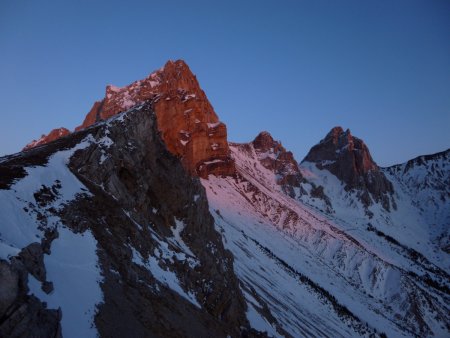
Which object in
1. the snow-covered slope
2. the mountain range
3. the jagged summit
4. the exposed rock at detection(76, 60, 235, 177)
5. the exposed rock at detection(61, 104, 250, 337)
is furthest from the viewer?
the jagged summit

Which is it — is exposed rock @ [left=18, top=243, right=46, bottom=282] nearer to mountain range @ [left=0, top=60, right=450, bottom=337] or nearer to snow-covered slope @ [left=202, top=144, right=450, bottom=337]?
mountain range @ [left=0, top=60, right=450, bottom=337]

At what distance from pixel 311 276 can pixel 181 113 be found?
163ft

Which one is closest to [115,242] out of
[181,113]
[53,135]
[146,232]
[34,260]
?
[146,232]

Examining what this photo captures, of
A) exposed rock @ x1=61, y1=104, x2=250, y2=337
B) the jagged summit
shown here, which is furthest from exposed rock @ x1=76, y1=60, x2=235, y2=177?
exposed rock @ x1=61, y1=104, x2=250, y2=337

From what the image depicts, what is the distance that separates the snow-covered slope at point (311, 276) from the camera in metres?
61.7

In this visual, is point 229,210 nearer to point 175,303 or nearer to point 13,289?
point 175,303

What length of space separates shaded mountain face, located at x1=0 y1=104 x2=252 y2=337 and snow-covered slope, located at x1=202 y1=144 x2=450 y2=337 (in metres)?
8.83

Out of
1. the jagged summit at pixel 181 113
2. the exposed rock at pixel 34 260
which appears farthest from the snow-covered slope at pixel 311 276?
the exposed rock at pixel 34 260

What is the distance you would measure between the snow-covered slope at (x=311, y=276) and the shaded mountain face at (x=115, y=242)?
883cm

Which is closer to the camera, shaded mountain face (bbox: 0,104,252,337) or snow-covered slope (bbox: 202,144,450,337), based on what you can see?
shaded mountain face (bbox: 0,104,252,337)

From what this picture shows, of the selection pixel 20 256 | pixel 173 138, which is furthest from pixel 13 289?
pixel 173 138

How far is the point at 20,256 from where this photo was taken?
19.0 m

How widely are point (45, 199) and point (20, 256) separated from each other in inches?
346

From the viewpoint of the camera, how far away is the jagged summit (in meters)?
112
